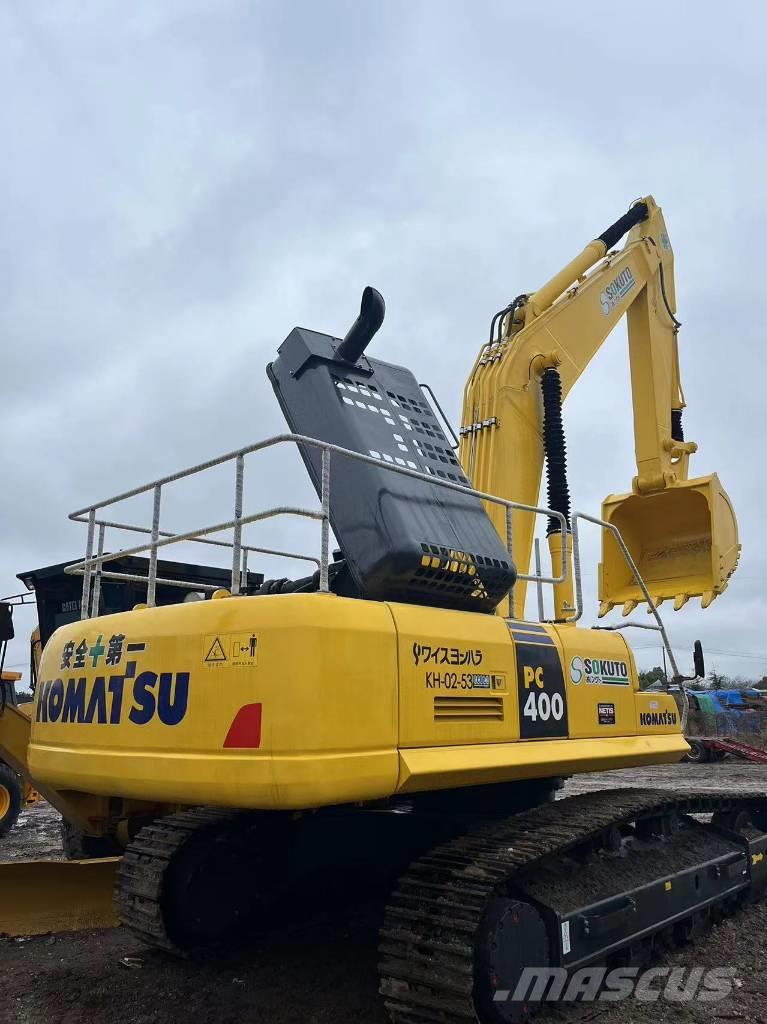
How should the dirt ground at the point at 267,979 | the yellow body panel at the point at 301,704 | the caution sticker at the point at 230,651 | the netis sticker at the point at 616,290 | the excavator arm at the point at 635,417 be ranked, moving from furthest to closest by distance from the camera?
the netis sticker at the point at 616,290 → the excavator arm at the point at 635,417 → the dirt ground at the point at 267,979 → the caution sticker at the point at 230,651 → the yellow body panel at the point at 301,704

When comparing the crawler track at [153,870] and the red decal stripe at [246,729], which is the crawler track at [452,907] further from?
the crawler track at [153,870]

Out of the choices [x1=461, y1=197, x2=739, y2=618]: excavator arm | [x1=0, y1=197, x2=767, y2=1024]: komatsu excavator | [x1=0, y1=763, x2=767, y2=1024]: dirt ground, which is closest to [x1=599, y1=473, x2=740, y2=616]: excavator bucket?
[x1=461, y1=197, x2=739, y2=618]: excavator arm

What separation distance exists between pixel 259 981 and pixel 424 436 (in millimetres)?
→ 3193

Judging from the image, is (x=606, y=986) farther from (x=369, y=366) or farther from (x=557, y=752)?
(x=369, y=366)

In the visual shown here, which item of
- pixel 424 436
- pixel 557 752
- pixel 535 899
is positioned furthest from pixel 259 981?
pixel 424 436

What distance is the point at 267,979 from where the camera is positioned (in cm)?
482

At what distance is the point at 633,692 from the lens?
→ 5.35 meters

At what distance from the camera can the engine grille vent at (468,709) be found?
3842mm

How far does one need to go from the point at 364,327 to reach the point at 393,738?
2.37 meters

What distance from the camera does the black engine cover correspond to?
411 centimetres

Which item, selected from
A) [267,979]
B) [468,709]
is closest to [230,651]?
[468,709]
